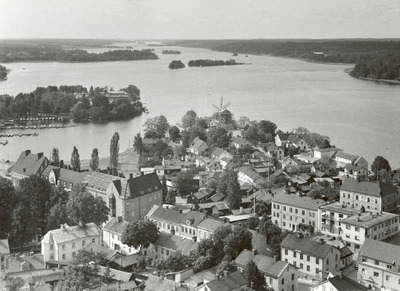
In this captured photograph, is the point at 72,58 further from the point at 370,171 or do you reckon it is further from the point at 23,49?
the point at 370,171

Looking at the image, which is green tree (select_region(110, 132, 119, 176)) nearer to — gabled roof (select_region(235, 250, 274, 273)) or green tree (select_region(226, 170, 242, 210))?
green tree (select_region(226, 170, 242, 210))

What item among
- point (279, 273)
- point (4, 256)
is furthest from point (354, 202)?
point (4, 256)

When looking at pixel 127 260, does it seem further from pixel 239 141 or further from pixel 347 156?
pixel 239 141

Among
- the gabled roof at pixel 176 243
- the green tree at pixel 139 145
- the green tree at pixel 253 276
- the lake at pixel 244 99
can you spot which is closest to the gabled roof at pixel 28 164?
the lake at pixel 244 99

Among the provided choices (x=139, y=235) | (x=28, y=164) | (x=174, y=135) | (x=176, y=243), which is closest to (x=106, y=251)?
(x=139, y=235)

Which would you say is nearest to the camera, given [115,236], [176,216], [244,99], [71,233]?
[71,233]

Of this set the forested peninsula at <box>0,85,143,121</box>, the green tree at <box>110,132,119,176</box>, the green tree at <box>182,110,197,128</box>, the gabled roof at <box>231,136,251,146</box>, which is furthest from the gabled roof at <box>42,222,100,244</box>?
the forested peninsula at <box>0,85,143,121</box>
